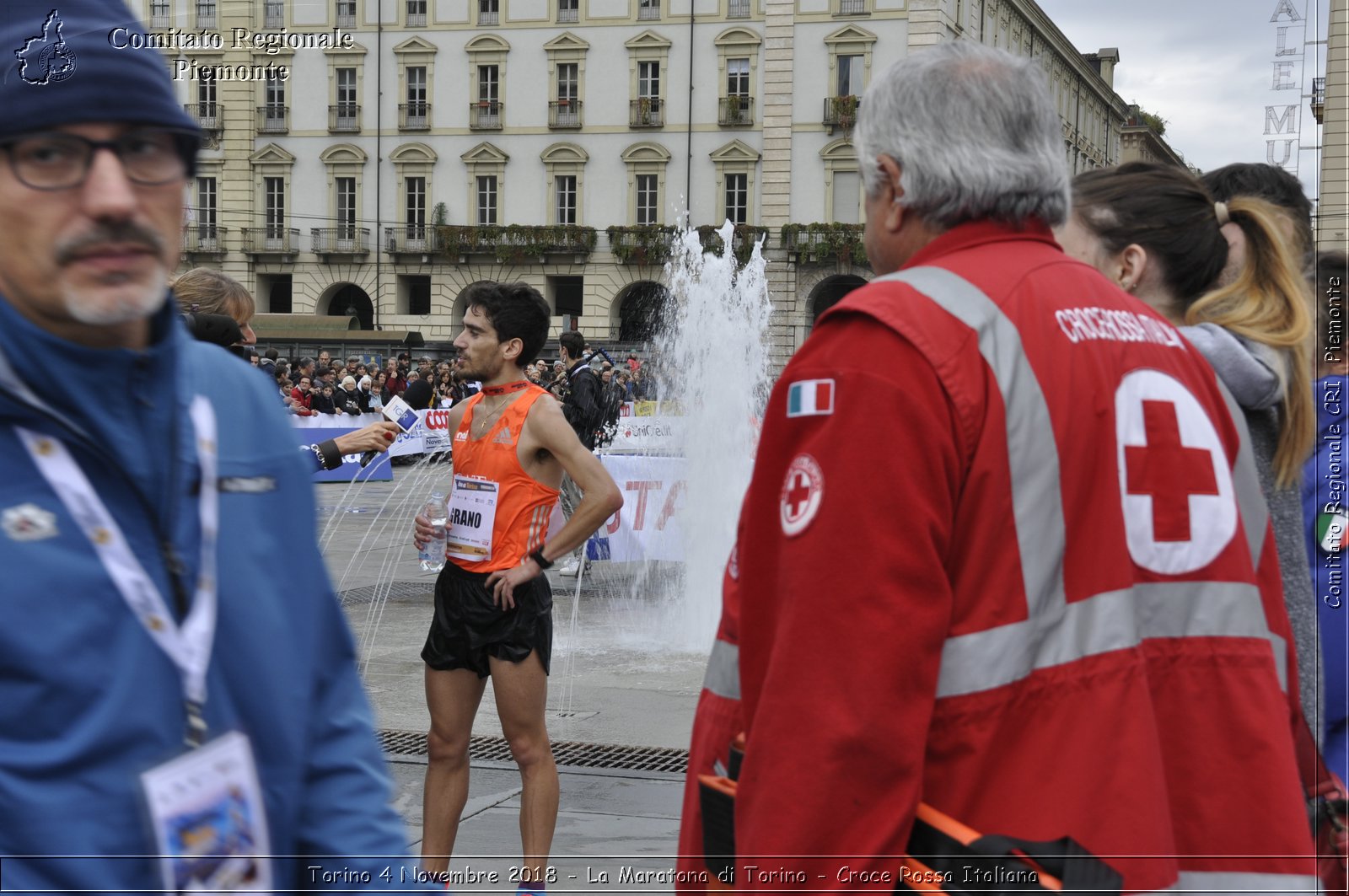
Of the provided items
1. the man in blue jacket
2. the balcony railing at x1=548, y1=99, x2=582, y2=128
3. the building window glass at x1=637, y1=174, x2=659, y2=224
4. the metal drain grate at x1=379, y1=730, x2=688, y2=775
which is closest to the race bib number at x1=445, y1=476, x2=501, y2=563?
the metal drain grate at x1=379, y1=730, x2=688, y2=775

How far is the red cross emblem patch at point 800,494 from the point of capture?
1766 millimetres

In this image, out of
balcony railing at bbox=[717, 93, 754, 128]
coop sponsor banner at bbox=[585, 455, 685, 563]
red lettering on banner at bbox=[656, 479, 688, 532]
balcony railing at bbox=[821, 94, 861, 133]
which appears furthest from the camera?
balcony railing at bbox=[717, 93, 754, 128]

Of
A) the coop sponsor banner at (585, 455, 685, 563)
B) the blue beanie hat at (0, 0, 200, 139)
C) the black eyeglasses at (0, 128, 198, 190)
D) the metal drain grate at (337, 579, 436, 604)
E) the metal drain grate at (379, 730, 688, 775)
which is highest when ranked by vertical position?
the blue beanie hat at (0, 0, 200, 139)

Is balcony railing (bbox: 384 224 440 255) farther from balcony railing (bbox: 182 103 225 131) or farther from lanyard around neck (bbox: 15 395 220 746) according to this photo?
lanyard around neck (bbox: 15 395 220 746)

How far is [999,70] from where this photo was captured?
6.58ft

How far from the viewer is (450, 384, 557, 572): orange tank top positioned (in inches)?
182

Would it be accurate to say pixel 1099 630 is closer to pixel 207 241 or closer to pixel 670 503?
pixel 670 503

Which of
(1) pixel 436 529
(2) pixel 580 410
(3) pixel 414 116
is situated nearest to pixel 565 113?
(3) pixel 414 116

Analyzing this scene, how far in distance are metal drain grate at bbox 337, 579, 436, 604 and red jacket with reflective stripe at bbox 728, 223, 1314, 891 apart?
9121mm

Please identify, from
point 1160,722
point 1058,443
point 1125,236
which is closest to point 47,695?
point 1058,443

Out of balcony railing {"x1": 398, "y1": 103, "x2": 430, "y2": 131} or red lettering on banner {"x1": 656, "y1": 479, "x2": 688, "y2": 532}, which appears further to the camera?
balcony railing {"x1": 398, "y1": 103, "x2": 430, "y2": 131}

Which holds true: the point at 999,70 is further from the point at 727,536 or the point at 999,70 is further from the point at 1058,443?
the point at 727,536

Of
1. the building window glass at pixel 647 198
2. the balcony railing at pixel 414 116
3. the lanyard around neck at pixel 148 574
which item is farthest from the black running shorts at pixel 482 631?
the balcony railing at pixel 414 116

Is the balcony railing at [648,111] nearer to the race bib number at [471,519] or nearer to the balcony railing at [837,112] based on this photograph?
the balcony railing at [837,112]
